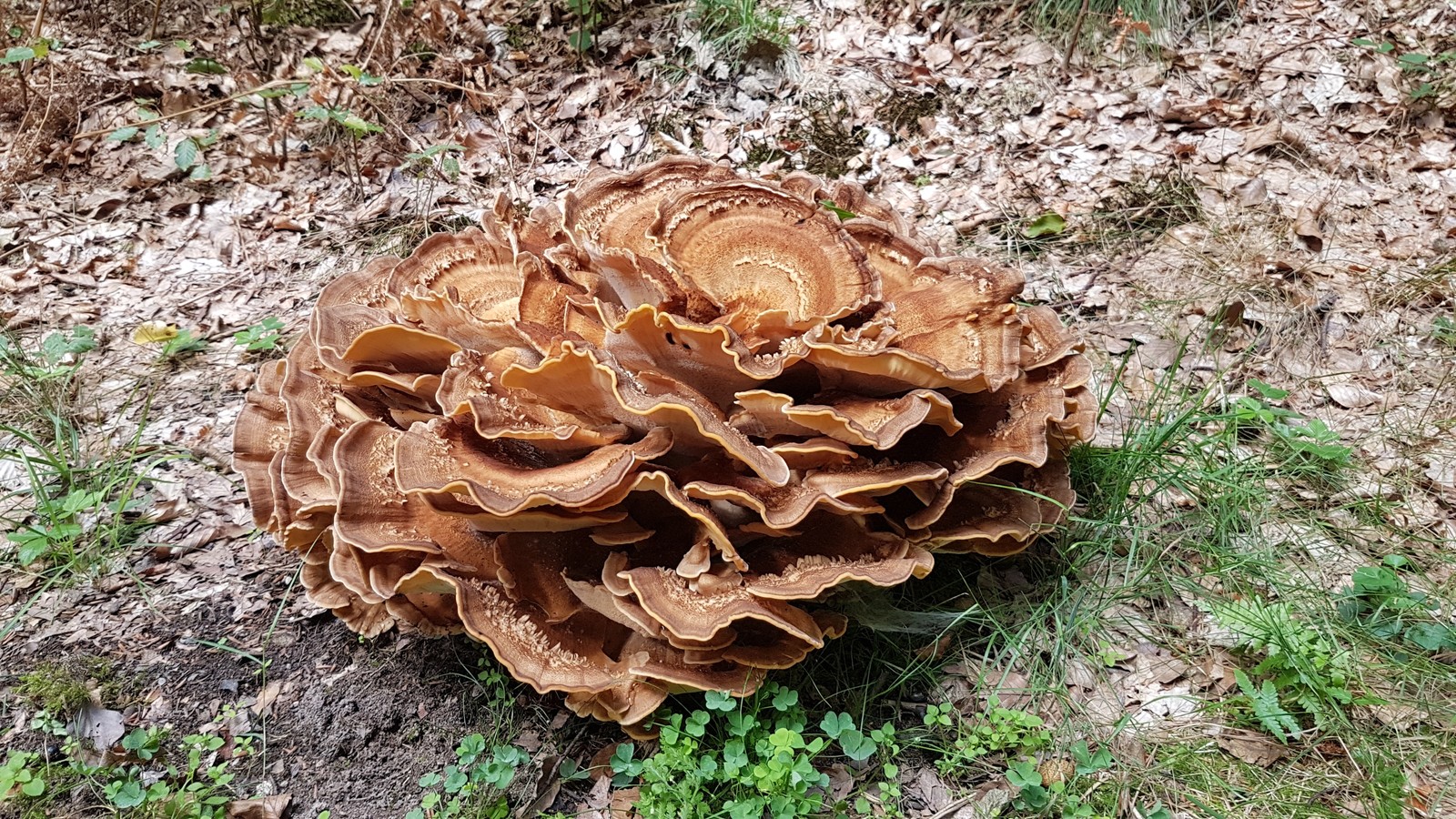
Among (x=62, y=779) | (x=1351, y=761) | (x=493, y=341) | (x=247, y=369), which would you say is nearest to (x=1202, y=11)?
(x=1351, y=761)

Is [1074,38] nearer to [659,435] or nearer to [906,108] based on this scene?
[906,108]

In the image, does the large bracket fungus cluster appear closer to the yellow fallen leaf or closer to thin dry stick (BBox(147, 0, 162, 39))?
the yellow fallen leaf

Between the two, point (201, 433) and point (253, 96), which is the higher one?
point (253, 96)

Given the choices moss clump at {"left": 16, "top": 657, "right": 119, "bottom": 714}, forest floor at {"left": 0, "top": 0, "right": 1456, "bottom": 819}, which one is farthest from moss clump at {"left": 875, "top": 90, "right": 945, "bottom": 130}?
moss clump at {"left": 16, "top": 657, "right": 119, "bottom": 714}

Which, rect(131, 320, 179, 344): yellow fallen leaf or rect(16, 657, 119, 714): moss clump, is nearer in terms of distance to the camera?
rect(16, 657, 119, 714): moss clump

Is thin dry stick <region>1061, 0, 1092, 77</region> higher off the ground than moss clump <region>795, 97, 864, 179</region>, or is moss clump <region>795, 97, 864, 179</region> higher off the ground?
thin dry stick <region>1061, 0, 1092, 77</region>

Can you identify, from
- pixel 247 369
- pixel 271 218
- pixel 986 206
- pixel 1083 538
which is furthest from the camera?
pixel 271 218

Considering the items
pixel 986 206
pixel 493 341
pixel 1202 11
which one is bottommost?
pixel 986 206

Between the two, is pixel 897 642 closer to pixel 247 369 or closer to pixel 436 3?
pixel 247 369
